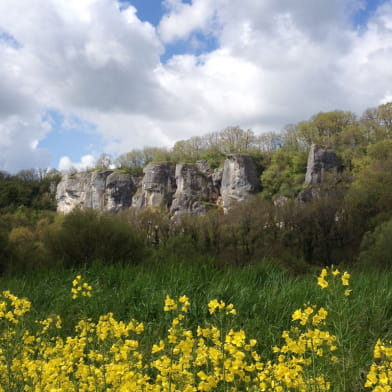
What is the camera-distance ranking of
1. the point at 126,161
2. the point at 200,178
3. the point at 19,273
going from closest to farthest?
the point at 19,273 < the point at 200,178 < the point at 126,161

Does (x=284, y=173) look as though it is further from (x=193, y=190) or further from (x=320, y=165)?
(x=193, y=190)

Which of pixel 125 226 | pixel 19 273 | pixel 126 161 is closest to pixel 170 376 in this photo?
pixel 19 273

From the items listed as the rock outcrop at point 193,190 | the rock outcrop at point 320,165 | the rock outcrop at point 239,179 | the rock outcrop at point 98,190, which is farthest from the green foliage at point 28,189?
the rock outcrop at point 320,165

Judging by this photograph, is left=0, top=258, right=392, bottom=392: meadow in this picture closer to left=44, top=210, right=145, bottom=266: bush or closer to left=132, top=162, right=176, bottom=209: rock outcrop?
left=44, top=210, right=145, bottom=266: bush

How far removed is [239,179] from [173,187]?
15.2m

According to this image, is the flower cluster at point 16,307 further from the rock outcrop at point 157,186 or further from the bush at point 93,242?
the rock outcrop at point 157,186

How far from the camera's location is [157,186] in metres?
85.6

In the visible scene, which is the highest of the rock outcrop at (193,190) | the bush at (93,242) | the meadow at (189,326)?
the rock outcrop at (193,190)

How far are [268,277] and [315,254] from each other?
35.0 metres

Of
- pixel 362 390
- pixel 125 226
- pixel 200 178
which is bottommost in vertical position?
pixel 362 390

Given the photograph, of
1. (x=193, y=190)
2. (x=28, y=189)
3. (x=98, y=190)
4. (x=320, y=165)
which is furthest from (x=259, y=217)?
(x=28, y=189)

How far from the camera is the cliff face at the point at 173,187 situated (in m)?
79.4

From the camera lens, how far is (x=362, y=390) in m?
3.68

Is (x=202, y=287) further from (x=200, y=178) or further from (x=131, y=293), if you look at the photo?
(x=200, y=178)
